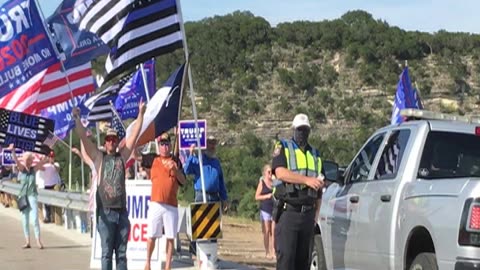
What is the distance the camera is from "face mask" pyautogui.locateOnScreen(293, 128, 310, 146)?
9.98 meters

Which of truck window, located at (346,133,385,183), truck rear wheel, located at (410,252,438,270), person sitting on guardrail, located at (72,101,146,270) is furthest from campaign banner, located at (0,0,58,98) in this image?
truck rear wheel, located at (410,252,438,270)

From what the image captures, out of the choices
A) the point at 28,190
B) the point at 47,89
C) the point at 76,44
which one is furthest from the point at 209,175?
the point at 76,44

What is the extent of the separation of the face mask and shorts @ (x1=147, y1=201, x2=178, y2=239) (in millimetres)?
3866

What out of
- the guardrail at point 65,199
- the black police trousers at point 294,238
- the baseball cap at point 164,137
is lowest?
the guardrail at point 65,199

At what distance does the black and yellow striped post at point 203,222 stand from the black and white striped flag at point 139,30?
8.58ft

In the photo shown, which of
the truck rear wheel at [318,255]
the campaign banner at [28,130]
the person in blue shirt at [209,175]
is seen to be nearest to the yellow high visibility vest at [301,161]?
the truck rear wheel at [318,255]

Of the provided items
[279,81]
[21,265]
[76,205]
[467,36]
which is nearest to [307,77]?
[279,81]

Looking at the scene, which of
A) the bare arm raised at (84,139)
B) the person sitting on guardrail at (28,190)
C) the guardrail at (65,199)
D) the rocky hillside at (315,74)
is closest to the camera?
the bare arm raised at (84,139)

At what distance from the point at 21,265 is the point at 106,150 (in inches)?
172

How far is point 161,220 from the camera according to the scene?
44.2ft

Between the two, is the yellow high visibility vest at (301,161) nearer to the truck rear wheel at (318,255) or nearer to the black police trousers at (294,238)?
the black police trousers at (294,238)

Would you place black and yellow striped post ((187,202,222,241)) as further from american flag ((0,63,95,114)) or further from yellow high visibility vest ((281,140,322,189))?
american flag ((0,63,95,114))

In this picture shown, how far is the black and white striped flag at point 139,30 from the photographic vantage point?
1484cm

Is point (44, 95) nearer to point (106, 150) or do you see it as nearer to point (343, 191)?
point (106, 150)
